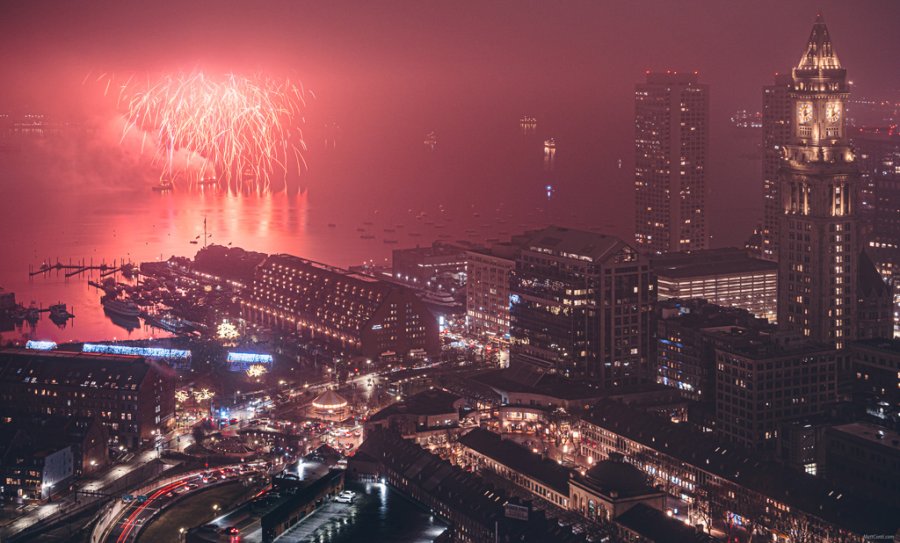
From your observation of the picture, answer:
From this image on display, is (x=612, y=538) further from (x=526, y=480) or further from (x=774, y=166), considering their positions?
(x=774, y=166)

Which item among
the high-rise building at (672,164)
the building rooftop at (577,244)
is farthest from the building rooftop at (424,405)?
the high-rise building at (672,164)

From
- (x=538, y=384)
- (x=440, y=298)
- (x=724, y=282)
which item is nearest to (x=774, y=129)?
(x=724, y=282)

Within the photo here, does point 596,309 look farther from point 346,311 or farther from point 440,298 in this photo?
point 440,298

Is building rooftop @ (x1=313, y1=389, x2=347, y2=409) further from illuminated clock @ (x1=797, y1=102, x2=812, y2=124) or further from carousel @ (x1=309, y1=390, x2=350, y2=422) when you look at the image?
illuminated clock @ (x1=797, y1=102, x2=812, y2=124)

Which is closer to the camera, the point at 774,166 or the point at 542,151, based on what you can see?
the point at 774,166

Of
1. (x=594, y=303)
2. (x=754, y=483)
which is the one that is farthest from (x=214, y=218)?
(x=754, y=483)

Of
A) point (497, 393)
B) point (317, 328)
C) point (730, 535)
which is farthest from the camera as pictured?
point (317, 328)

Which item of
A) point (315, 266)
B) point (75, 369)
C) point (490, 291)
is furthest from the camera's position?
point (315, 266)
